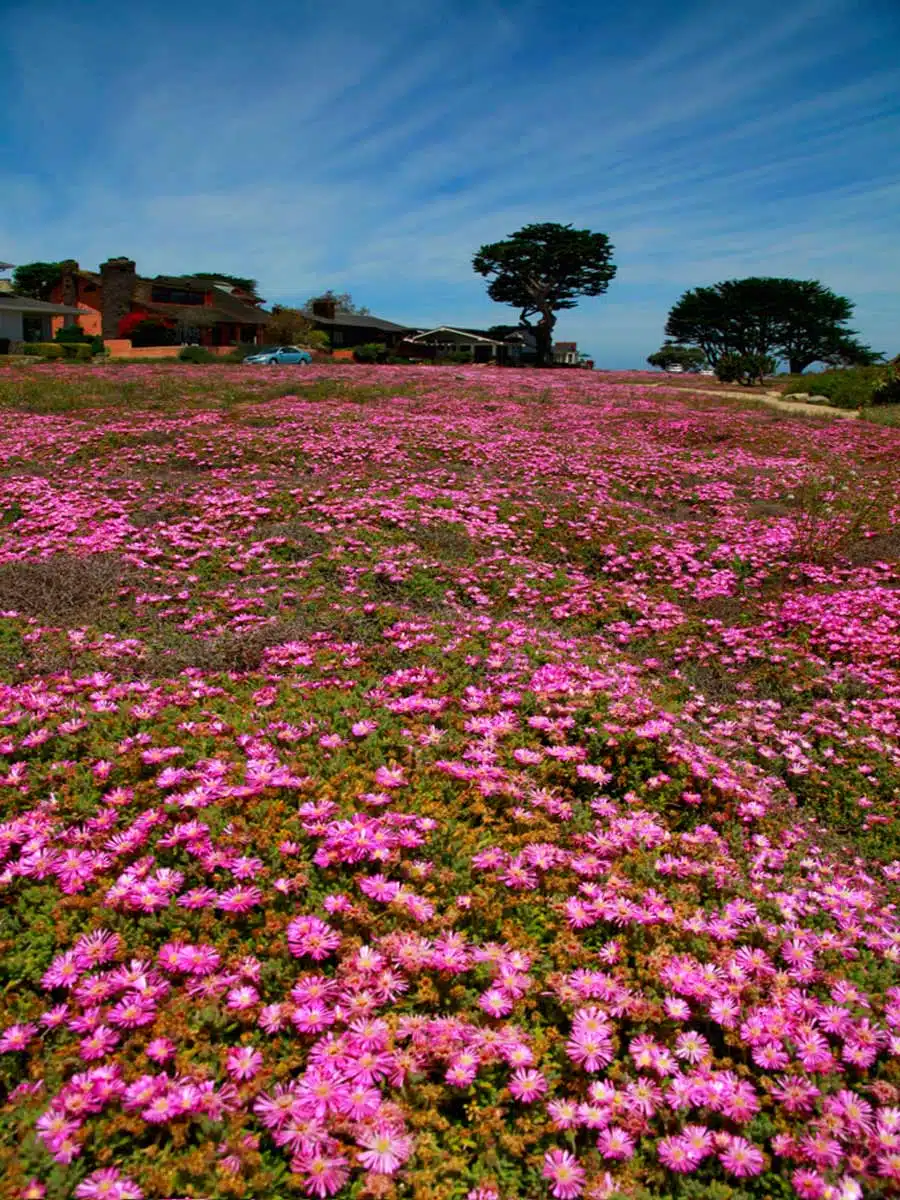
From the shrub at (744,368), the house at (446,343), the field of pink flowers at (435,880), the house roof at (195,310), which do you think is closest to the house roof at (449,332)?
the house at (446,343)

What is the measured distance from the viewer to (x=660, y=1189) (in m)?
2.41

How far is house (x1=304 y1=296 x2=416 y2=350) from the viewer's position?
83125 mm

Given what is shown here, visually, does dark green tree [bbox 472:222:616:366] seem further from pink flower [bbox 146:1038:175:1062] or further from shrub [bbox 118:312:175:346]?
pink flower [bbox 146:1038:175:1062]

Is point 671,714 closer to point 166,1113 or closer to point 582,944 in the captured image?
point 582,944

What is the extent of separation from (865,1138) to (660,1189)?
75 centimetres

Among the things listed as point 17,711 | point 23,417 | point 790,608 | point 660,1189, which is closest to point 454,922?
point 660,1189

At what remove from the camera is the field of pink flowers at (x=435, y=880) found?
242cm

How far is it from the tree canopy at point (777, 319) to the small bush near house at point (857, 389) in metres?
38.5

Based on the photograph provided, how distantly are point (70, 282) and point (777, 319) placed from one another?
73893mm

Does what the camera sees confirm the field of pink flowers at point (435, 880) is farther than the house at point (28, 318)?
No

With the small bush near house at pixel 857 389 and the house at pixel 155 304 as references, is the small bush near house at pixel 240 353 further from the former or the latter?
the small bush near house at pixel 857 389

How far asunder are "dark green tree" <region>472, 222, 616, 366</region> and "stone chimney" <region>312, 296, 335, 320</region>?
22.1m

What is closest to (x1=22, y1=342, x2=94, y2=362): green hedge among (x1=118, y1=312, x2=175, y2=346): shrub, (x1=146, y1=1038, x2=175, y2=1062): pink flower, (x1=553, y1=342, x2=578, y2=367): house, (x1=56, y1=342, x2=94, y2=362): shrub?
(x1=56, y1=342, x2=94, y2=362): shrub

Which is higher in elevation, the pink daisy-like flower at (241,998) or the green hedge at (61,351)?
the green hedge at (61,351)
